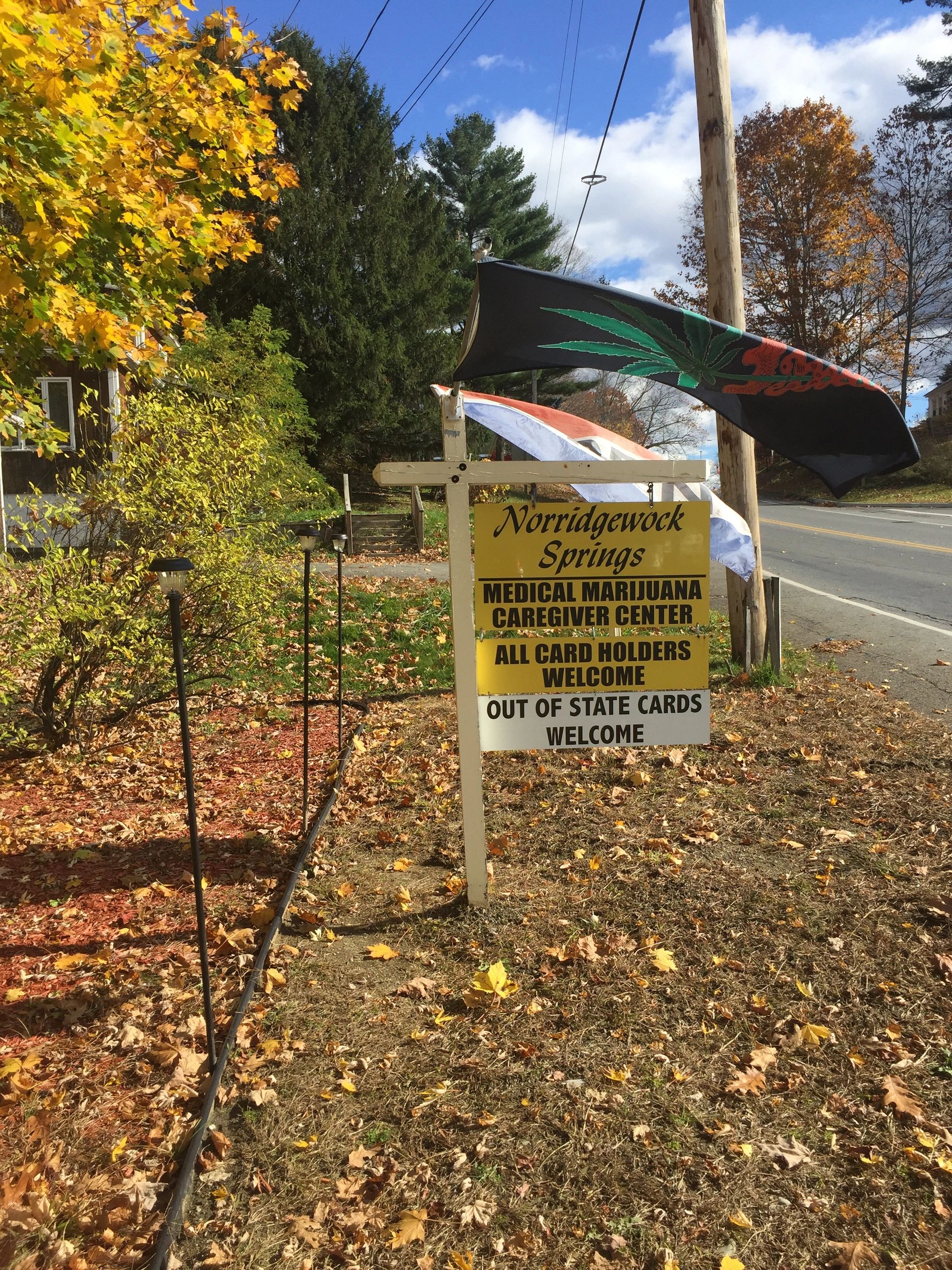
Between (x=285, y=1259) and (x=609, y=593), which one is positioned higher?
(x=609, y=593)

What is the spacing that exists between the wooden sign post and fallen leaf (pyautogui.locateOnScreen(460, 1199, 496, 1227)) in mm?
1640

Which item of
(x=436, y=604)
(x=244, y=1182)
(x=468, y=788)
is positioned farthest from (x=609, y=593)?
(x=436, y=604)

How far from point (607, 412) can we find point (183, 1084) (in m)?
53.1

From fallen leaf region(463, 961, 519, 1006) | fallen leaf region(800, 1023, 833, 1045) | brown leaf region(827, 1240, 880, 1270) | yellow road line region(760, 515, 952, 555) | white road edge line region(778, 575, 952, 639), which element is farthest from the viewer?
yellow road line region(760, 515, 952, 555)

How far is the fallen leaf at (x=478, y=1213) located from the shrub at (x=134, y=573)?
410 centimetres

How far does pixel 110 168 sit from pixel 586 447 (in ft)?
10.3

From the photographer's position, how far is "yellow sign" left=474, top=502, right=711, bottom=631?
396 centimetres

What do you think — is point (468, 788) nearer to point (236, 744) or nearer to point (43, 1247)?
point (43, 1247)

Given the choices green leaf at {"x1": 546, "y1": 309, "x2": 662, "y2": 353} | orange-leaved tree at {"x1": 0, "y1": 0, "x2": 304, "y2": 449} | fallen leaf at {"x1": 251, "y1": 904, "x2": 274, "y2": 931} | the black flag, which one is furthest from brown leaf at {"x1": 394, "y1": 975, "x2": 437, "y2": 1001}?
orange-leaved tree at {"x1": 0, "y1": 0, "x2": 304, "y2": 449}

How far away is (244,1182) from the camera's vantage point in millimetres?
2576

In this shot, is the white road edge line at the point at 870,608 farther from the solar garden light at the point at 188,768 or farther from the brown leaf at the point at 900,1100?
the solar garden light at the point at 188,768

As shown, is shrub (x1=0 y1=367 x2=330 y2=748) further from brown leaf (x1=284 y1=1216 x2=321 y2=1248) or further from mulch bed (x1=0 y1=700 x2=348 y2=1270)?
brown leaf (x1=284 y1=1216 x2=321 y2=1248)

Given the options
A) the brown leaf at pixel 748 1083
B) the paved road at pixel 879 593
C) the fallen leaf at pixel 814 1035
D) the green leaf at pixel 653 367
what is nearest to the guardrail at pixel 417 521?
the paved road at pixel 879 593

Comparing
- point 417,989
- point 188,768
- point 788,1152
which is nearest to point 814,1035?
point 788,1152
